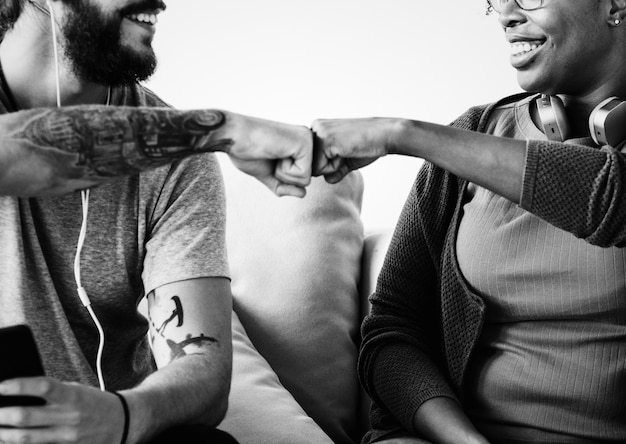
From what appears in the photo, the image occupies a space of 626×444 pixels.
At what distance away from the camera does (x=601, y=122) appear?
129 cm

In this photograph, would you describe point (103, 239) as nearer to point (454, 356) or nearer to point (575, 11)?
point (454, 356)

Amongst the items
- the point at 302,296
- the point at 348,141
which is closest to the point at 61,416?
the point at 348,141

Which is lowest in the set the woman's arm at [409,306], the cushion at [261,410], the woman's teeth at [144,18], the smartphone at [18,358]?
the cushion at [261,410]

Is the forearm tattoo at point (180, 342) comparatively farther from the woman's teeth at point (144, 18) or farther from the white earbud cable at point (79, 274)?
the woman's teeth at point (144, 18)

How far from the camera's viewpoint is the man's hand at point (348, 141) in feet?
3.88

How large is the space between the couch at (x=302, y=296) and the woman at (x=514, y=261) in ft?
0.75

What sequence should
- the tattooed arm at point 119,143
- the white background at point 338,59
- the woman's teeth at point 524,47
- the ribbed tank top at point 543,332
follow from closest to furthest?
the tattooed arm at point 119,143 < the ribbed tank top at point 543,332 < the woman's teeth at point 524,47 < the white background at point 338,59

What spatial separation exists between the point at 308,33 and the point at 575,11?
41.3 inches

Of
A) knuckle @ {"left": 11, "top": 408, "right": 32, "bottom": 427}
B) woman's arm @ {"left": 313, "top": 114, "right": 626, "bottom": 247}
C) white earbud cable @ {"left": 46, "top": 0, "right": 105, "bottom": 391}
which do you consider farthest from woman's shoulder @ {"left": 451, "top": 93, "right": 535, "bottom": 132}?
knuckle @ {"left": 11, "top": 408, "right": 32, "bottom": 427}

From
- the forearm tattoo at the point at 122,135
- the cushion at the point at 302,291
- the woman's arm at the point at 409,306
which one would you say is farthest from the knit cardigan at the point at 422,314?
the forearm tattoo at the point at 122,135

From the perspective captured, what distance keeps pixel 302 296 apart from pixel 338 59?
0.83m

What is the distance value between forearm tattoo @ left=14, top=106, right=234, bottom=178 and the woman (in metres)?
0.18

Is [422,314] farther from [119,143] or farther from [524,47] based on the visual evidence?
[119,143]

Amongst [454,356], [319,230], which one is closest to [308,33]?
[319,230]
